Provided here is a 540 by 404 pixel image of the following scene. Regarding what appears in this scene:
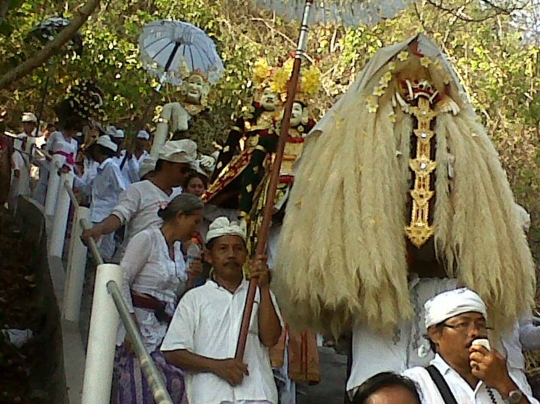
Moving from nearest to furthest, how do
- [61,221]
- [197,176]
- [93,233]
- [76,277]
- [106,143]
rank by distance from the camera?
[93,233] → [76,277] → [197,176] → [61,221] → [106,143]

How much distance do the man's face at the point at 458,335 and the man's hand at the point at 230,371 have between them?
1.12 metres

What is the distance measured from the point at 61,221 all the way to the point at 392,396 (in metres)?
5.64

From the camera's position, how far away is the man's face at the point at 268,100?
6.94m

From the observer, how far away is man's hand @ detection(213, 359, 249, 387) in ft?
13.3

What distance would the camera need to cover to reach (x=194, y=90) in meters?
9.86

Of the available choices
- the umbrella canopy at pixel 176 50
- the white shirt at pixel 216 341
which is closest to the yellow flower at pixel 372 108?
the white shirt at pixel 216 341

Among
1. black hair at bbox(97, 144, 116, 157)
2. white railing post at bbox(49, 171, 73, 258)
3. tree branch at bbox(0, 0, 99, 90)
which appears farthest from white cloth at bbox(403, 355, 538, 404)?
black hair at bbox(97, 144, 116, 157)

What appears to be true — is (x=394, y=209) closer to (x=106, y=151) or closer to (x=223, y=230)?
(x=223, y=230)

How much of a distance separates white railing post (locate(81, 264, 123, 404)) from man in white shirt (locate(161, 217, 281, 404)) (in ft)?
0.79

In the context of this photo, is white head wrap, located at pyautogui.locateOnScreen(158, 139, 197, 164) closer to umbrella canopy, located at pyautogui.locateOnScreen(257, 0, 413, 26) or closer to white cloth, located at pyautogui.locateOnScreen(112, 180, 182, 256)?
white cloth, located at pyautogui.locateOnScreen(112, 180, 182, 256)

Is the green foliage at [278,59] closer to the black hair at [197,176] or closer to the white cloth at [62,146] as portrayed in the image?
the white cloth at [62,146]

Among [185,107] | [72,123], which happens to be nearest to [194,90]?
[185,107]

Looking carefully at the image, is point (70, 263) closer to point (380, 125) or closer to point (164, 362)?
point (164, 362)

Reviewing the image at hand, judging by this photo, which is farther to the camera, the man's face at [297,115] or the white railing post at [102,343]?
the man's face at [297,115]
